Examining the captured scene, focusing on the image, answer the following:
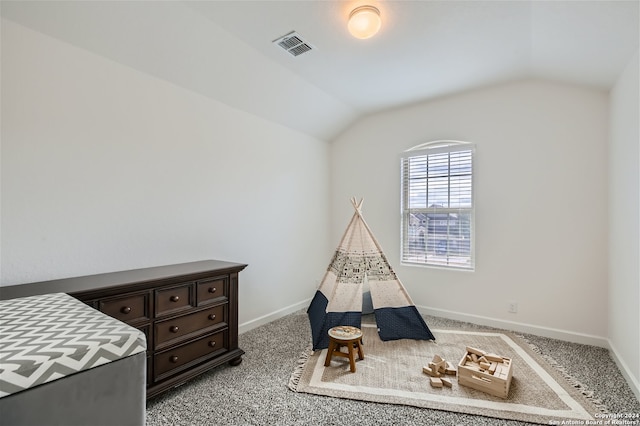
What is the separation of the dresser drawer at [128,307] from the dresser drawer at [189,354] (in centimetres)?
31

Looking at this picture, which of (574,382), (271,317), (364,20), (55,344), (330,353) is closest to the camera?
(55,344)

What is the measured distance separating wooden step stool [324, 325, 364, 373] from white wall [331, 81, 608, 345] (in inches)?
63.1

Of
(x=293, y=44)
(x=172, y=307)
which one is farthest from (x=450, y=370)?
(x=293, y=44)

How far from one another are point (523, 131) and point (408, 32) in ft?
5.78

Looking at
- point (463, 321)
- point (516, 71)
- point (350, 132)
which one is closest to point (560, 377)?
point (463, 321)

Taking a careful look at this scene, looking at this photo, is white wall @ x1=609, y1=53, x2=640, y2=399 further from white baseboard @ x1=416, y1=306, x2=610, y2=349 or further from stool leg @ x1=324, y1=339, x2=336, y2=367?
stool leg @ x1=324, y1=339, x2=336, y2=367

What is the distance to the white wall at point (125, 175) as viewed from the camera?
1.95 metres

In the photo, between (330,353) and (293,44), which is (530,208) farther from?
(293,44)

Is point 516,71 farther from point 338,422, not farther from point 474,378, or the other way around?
point 338,422

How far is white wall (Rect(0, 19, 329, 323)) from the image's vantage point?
→ 1949 millimetres

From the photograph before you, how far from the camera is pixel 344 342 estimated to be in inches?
97.8

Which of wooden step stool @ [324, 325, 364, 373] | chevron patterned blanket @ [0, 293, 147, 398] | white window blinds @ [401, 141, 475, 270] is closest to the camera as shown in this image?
chevron patterned blanket @ [0, 293, 147, 398]

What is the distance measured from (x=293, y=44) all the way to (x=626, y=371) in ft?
11.9

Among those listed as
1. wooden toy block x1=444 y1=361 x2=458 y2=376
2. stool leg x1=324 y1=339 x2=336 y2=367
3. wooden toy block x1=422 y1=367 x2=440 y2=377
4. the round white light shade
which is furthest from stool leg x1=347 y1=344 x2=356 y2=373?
the round white light shade
